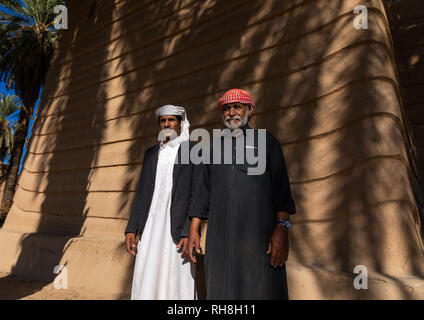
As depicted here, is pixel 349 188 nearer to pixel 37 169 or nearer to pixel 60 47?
pixel 37 169

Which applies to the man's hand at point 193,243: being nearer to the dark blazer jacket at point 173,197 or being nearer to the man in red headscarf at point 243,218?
the man in red headscarf at point 243,218

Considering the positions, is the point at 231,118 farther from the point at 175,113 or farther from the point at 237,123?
the point at 175,113

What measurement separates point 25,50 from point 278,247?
14735 mm

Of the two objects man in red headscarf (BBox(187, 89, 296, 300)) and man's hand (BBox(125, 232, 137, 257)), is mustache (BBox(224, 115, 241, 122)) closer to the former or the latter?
man in red headscarf (BBox(187, 89, 296, 300))

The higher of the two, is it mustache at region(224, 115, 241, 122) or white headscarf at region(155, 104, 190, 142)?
white headscarf at region(155, 104, 190, 142)

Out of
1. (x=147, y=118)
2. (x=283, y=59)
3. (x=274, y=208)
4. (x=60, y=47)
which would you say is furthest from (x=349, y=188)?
(x=60, y=47)

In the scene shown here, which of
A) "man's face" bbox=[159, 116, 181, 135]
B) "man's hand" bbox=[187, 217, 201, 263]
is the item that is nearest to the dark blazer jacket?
"man's hand" bbox=[187, 217, 201, 263]

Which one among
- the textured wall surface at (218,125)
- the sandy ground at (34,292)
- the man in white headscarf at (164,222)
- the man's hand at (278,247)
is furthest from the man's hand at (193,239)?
the sandy ground at (34,292)

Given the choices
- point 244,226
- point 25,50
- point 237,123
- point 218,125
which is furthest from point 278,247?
point 25,50

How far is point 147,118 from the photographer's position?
4.77 m

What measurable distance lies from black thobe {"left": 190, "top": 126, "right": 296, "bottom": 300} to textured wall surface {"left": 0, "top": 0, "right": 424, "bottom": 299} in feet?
2.99

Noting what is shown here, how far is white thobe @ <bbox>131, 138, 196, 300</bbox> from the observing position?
7.79ft

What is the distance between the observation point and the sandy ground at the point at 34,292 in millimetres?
4082

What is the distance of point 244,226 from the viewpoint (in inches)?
80.0
